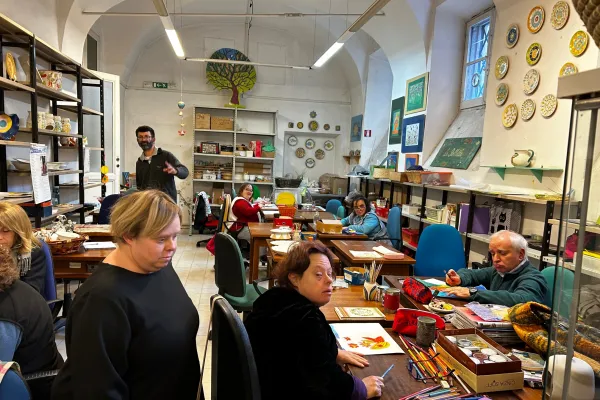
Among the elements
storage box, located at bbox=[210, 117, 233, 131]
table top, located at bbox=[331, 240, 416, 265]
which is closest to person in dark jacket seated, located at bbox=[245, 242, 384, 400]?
table top, located at bbox=[331, 240, 416, 265]

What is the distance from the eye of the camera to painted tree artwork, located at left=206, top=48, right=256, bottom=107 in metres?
8.34

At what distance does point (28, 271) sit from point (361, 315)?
1865mm

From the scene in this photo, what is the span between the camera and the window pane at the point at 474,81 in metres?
5.30

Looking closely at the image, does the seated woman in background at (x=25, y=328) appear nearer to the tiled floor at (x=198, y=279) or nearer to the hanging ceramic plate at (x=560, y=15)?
the tiled floor at (x=198, y=279)

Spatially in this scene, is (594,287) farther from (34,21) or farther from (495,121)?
(34,21)

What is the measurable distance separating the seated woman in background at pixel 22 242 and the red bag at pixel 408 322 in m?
1.90

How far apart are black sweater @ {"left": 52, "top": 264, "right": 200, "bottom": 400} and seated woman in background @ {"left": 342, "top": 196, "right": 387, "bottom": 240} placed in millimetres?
3281

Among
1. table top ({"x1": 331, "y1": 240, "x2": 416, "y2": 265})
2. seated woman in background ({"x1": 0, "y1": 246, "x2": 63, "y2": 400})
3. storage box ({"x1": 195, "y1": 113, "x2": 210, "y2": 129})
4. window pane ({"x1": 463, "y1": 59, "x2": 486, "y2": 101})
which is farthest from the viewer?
storage box ({"x1": 195, "y1": 113, "x2": 210, "y2": 129})

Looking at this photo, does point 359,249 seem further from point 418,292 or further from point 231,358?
point 231,358

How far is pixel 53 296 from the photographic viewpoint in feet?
8.16

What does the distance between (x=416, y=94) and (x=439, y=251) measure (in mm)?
3305

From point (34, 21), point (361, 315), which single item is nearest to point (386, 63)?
point (34, 21)

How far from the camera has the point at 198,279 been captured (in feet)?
17.2

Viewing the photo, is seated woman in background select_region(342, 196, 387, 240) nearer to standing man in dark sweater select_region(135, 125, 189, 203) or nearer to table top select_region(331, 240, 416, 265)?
table top select_region(331, 240, 416, 265)
